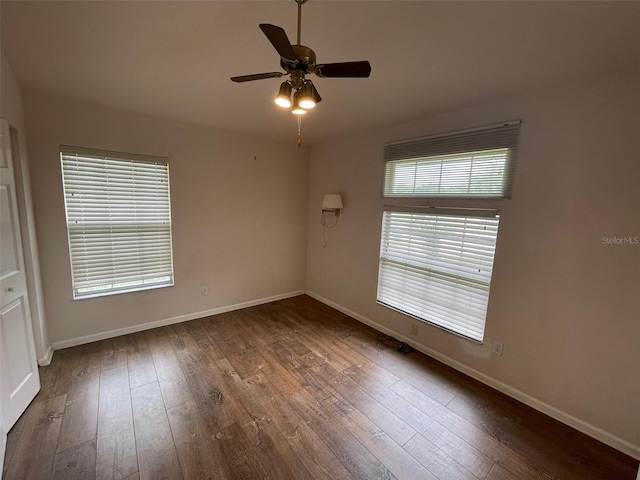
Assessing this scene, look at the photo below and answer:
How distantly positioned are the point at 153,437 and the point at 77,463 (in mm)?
380

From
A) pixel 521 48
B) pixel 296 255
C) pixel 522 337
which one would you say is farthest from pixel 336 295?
pixel 521 48

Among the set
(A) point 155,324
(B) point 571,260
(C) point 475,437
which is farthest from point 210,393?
(B) point 571,260

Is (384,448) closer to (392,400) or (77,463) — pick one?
(392,400)

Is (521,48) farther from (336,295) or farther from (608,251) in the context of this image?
(336,295)

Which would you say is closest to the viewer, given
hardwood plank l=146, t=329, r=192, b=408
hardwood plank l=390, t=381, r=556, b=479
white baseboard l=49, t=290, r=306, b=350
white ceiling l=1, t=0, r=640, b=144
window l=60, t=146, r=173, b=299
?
white ceiling l=1, t=0, r=640, b=144

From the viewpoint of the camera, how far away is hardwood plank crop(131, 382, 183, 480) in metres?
1.53

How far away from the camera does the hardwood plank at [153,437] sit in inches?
60.2

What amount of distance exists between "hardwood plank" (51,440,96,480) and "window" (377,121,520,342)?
9.10 feet

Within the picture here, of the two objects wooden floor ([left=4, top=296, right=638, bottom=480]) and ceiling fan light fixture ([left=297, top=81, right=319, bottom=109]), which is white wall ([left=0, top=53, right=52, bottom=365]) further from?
ceiling fan light fixture ([left=297, top=81, right=319, bottom=109])

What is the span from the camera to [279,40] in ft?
3.63

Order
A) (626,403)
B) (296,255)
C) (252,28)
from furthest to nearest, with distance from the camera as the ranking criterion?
(296,255), (626,403), (252,28)

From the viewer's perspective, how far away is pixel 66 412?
6.30 feet

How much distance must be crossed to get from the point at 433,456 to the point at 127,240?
3.43 meters

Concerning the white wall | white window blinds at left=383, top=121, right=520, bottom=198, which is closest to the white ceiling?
the white wall
